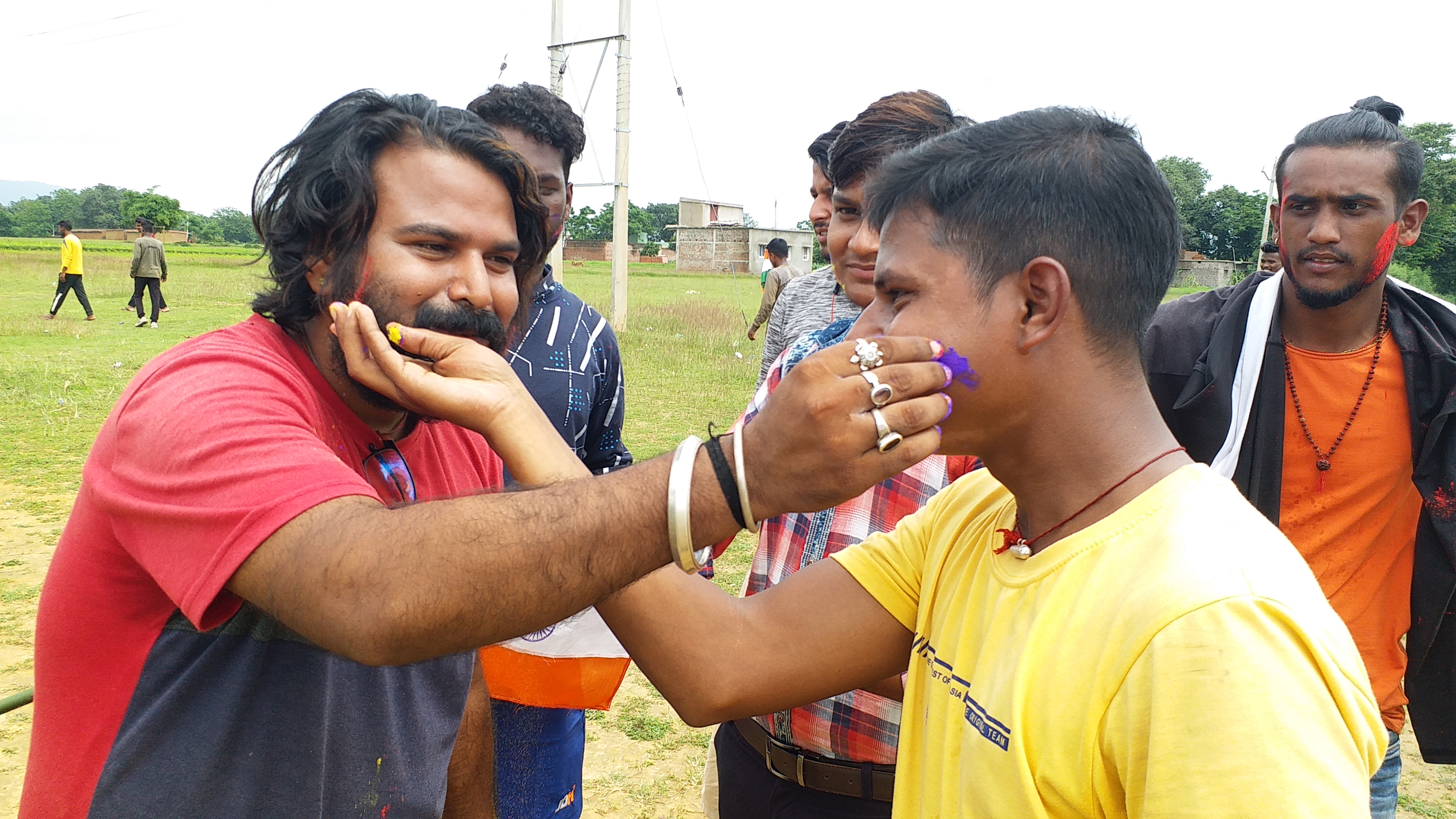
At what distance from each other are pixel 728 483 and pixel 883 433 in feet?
0.87

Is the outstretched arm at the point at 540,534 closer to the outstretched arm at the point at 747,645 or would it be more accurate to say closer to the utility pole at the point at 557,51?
the outstretched arm at the point at 747,645

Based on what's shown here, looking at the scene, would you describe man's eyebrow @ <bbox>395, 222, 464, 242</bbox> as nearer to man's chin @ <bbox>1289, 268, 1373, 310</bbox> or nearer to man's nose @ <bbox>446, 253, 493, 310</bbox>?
man's nose @ <bbox>446, 253, 493, 310</bbox>

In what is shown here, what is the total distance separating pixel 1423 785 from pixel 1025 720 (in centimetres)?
475

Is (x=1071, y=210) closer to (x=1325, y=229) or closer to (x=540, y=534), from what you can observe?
(x=540, y=534)

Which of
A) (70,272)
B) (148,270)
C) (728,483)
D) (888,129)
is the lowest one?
(70,272)

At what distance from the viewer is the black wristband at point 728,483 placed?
1543 mm

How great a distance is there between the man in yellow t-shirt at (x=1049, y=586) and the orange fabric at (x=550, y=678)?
3.81ft

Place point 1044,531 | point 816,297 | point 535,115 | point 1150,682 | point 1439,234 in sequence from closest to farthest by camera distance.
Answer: point 1150,682
point 1044,531
point 535,115
point 816,297
point 1439,234

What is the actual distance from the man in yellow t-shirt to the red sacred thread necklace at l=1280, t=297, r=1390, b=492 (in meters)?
2.15

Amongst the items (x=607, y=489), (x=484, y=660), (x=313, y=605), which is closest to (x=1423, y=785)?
(x=484, y=660)

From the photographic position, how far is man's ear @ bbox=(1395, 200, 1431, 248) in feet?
12.8

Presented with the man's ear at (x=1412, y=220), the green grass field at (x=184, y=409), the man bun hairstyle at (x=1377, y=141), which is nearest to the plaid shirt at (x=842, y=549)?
the green grass field at (x=184, y=409)

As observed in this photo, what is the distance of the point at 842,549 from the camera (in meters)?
2.41

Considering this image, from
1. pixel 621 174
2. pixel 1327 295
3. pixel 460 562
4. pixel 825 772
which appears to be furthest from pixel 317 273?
pixel 621 174
